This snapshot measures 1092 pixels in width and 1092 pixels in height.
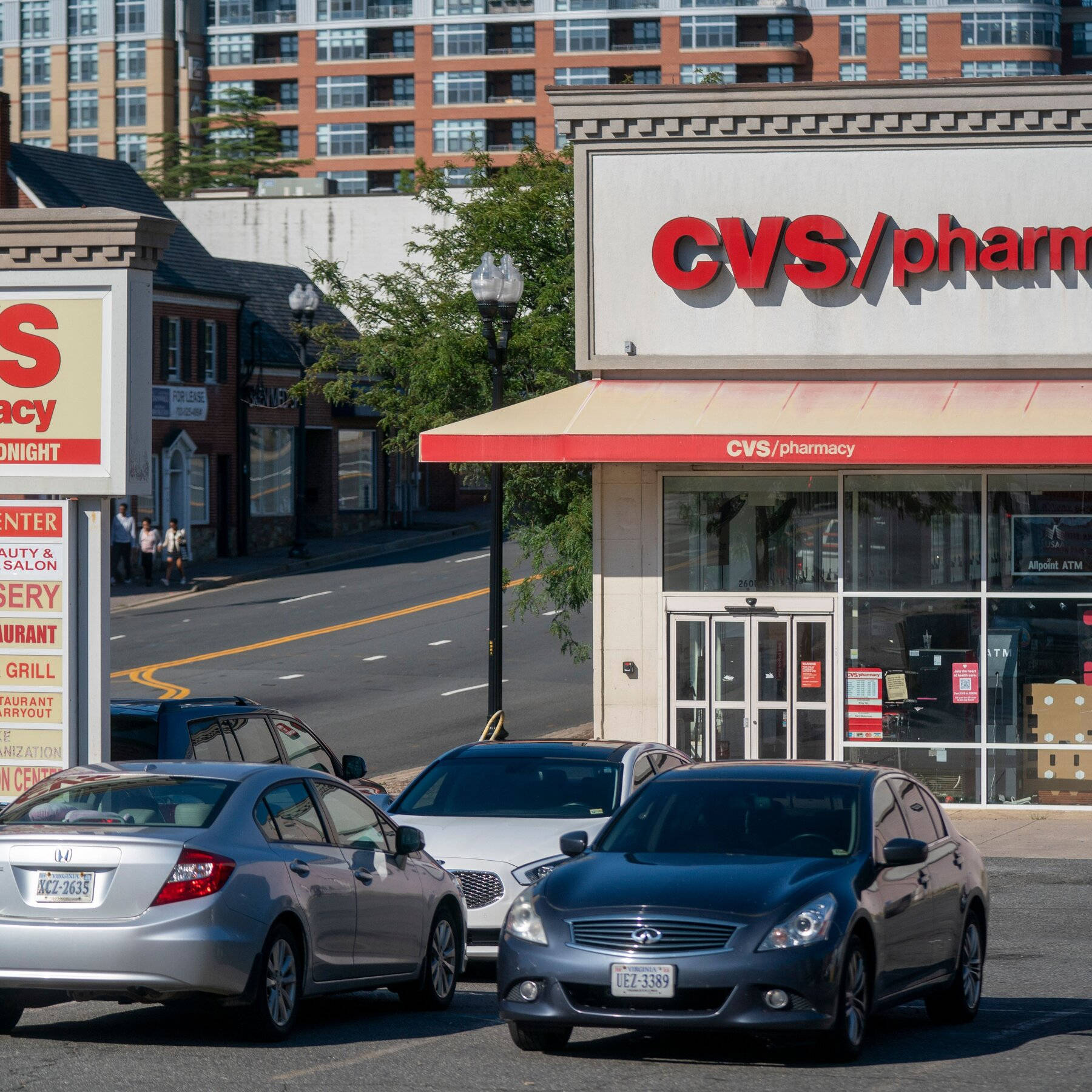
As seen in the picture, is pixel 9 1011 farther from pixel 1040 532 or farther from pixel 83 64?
pixel 83 64

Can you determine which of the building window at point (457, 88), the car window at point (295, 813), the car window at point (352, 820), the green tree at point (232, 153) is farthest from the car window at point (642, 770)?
the green tree at point (232, 153)

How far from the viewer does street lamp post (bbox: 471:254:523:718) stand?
2083cm

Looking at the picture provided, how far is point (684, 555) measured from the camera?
2203 cm

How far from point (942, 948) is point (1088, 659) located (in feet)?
39.9

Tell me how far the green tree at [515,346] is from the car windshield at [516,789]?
12.8 m

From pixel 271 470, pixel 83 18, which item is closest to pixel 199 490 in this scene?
pixel 271 470

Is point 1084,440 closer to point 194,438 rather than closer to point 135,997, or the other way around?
point 135,997

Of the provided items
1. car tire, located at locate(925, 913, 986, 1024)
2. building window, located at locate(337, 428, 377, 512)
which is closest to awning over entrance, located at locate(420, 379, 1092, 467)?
car tire, located at locate(925, 913, 986, 1024)

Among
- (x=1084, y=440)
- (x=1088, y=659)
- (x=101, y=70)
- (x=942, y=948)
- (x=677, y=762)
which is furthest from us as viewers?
(x=101, y=70)

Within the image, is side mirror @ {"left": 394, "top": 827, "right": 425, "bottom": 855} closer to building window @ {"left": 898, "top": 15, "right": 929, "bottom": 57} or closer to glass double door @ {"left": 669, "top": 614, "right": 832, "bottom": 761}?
glass double door @ {"left": 669, "top": 614, "right": 832, "bottom": 761}

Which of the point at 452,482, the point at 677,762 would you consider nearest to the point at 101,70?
the point at 452,482

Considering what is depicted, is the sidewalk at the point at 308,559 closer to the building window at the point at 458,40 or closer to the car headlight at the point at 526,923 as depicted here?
the car headlight at the point at 526,923

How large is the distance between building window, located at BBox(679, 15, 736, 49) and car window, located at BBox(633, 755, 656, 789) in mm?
86475

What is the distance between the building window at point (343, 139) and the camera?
101250mm
